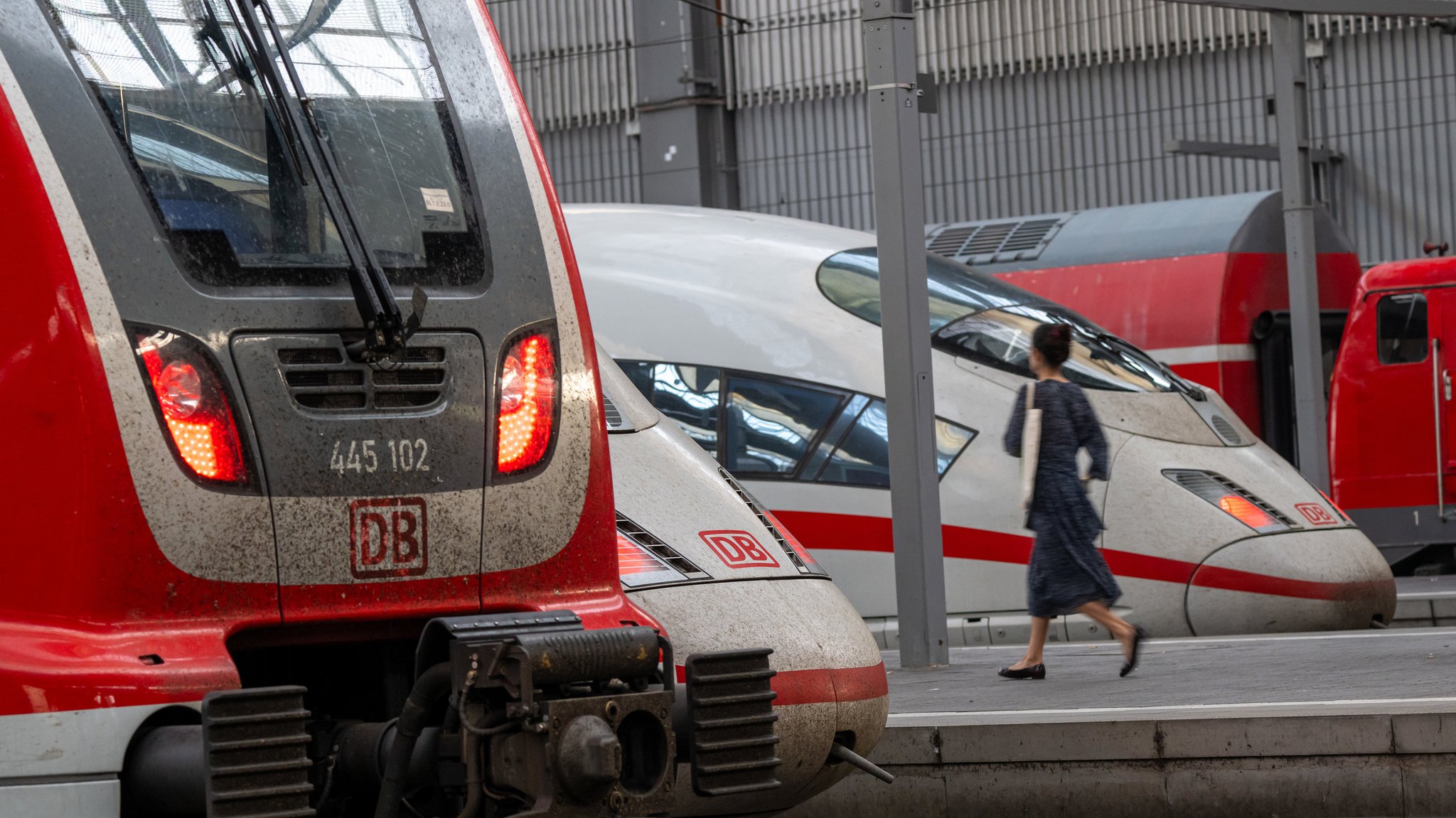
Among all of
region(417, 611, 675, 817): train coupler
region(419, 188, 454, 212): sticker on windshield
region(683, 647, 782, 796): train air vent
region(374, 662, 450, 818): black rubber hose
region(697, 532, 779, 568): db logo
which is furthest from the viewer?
region(697, 532, 779, 568): db logo

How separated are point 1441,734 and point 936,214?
52.5ft

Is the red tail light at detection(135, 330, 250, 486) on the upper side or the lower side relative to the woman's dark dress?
upper

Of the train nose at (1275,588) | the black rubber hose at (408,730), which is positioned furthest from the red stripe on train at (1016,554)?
the black rubber hose at (408,730)

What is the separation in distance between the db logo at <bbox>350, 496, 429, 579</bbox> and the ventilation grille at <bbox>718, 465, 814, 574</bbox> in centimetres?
163

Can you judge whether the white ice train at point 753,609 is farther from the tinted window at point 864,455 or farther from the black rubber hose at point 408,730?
the tinted window at point 864,455

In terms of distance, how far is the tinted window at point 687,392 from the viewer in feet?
30.2

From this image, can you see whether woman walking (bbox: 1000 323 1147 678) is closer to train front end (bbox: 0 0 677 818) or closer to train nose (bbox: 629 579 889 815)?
train nose (bbox: 629 579 889 815)

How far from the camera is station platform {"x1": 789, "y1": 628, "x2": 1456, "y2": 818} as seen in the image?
548 cm

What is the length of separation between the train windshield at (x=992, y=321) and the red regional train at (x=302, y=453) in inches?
214

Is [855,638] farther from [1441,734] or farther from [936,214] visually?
[936,214]

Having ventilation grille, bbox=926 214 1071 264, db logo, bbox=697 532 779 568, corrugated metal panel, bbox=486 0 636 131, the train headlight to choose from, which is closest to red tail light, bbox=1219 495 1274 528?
the train headlight

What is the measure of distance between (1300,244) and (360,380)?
1182 centimetres

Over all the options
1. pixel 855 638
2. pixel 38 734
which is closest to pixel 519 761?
pixel 38 734

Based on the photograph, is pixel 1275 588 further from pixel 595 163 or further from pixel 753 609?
pixel 595 163
